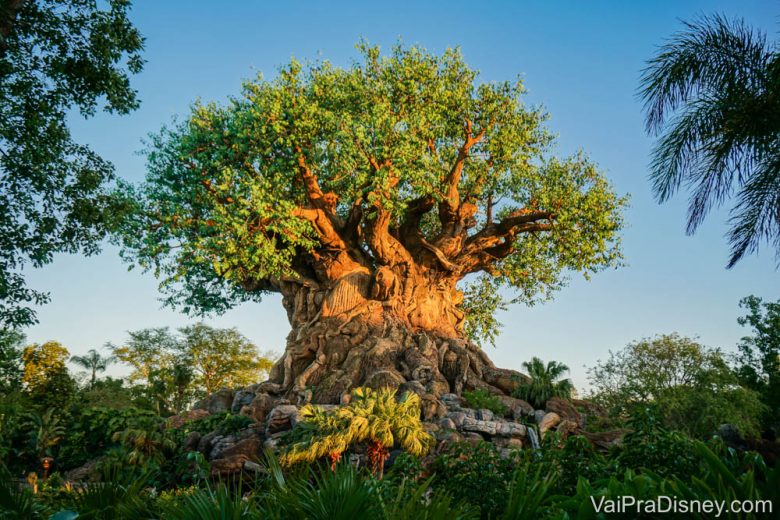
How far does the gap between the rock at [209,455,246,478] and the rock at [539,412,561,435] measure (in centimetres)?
703

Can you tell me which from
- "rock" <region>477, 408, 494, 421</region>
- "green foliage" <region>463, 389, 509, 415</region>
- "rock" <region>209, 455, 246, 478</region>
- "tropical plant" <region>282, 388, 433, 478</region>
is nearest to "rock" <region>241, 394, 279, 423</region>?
"rock" <region>209, 455, 246, 478</region>

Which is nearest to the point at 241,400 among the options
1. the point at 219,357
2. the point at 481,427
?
the point at 481,427

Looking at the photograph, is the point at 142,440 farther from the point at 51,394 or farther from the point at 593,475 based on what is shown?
the point at 51,394

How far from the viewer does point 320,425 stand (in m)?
10.9

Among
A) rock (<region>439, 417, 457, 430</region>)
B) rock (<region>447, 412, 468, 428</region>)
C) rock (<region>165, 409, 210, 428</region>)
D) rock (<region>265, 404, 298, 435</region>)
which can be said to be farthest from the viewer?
rock (<region>165, 409, 210, 428</region>)

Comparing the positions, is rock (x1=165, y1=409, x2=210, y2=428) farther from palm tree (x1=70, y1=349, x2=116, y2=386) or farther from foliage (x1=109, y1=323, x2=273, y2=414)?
palm tree (x1=70, y1=349, x2=116, y2=386)

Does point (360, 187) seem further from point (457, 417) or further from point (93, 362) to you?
point (93, 362)

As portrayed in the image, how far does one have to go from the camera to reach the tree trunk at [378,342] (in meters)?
14.9

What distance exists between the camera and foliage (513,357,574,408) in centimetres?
1550

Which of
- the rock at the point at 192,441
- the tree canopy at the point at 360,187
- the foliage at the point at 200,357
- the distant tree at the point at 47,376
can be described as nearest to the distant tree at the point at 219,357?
the foliage at the point at 200,357

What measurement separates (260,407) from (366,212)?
21.8 ft

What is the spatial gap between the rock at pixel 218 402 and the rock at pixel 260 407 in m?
2.11

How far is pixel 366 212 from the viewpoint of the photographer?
17219 millimetres

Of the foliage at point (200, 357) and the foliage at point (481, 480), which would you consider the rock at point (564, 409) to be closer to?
the foliage at point (481, 480)
